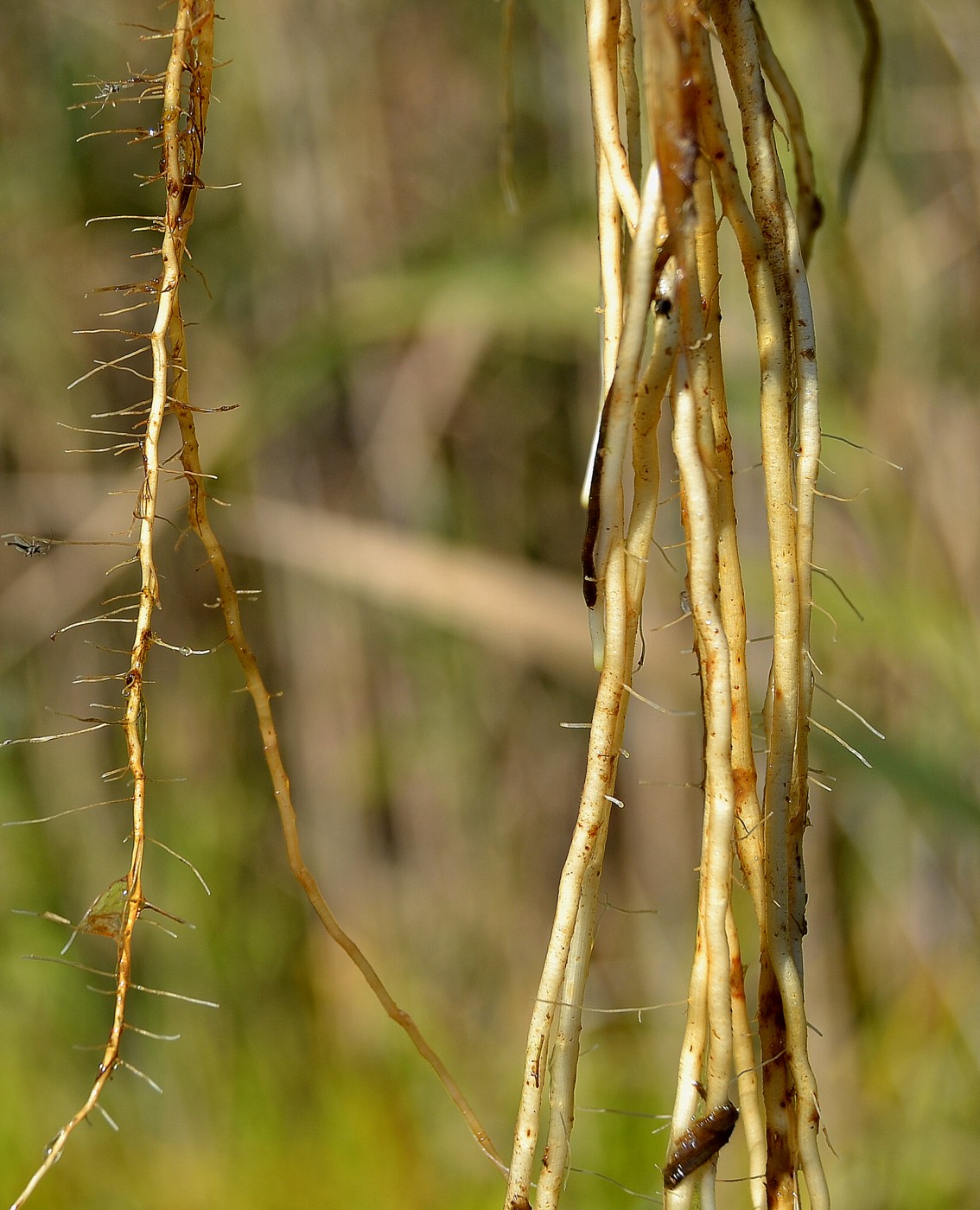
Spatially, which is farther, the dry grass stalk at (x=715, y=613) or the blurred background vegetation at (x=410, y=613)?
the blurred background vegetation at (x=410, y=613)

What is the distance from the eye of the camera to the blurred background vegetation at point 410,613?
99 centimetres

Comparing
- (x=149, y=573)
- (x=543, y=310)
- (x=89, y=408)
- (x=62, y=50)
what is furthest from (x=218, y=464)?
(x=149, y=573)

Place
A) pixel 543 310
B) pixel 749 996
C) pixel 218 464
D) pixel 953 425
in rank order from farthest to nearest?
pixel 749 996 → pixel 953 425 → pixel 218 464 → pixel 543 310

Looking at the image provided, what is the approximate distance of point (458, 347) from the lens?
4.25 feet

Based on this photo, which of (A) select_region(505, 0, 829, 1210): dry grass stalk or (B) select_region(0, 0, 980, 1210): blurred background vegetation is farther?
(B) select_region(0, 0, 980, 1210): blurred background vegetation

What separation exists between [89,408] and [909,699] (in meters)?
1.01

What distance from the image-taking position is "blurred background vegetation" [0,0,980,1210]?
3.24ft

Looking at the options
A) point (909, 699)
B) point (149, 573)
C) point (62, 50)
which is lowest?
point (909, 699)

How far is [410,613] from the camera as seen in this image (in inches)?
46.6

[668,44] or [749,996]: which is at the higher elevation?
[668,44]

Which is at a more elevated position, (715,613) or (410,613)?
(715,613)

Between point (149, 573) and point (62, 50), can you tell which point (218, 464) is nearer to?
point (62, 50)

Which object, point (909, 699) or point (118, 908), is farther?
point (909, 699)

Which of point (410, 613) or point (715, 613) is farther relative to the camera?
point (410, 613)
